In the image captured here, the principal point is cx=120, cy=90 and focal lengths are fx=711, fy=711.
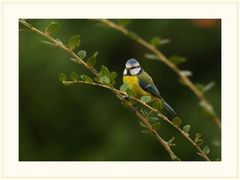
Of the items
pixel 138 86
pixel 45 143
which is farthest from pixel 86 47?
pixel 138 86

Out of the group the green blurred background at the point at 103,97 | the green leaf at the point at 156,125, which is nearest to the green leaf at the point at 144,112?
the green leaf at the point at 156,125

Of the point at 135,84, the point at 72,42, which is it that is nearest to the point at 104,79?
the point at 72,42

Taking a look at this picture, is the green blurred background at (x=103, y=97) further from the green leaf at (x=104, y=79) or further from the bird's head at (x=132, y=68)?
the green leaf at (x=104, y=79)

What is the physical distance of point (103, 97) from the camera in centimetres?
367

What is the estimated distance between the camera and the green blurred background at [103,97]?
133 inches

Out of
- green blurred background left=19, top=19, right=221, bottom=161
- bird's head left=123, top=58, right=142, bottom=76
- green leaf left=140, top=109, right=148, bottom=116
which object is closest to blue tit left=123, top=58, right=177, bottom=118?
bird's head left=123, top=58, right=142, bottom=76

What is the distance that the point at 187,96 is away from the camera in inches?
138

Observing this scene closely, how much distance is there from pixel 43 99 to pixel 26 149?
271 mm

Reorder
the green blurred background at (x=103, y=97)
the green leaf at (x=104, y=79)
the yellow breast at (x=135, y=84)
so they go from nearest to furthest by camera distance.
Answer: the green leaf at (x=104, y=79), the yellow breast at (x=135, y=84), the green blurred background at (x=103, y=97)

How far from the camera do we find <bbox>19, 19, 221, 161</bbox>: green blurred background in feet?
11.1

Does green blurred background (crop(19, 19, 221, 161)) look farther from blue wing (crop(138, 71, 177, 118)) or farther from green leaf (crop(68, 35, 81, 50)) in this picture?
green leaf (crop(68, 35, 81, 50))

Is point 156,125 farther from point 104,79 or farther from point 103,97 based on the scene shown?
point 103,97

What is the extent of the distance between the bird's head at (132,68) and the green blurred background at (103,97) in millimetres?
1105

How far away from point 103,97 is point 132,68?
1536 millimetres
